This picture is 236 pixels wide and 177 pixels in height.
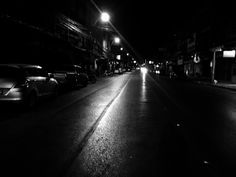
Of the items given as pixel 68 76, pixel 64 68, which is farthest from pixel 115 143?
pixel 64 68

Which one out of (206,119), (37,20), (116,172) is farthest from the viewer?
(37,20)

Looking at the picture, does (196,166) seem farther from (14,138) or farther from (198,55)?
(198,55)

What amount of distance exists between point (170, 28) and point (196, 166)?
89.3 meters

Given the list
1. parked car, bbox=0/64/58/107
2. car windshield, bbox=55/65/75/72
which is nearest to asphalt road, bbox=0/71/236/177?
parked car, bbox=0/64/58/107

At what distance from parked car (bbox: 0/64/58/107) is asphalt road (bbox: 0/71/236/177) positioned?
62cm

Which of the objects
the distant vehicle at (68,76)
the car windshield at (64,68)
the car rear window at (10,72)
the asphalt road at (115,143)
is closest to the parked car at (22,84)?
the car rear window at (10,72)

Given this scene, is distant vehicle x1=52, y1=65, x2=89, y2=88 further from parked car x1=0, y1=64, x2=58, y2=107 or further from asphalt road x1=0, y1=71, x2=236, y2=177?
asphalt road x1=0, y1=71, x2=236, y2=177

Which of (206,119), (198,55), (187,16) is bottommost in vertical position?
(206,119)

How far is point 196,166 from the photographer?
4.54 m

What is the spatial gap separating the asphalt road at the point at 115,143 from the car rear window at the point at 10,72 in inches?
54.9

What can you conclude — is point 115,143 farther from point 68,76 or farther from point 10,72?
point 68,76

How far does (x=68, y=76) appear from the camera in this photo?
17766 mm

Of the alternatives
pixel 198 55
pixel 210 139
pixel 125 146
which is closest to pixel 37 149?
pixel 125 146

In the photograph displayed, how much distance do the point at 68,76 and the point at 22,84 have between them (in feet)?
27.1
